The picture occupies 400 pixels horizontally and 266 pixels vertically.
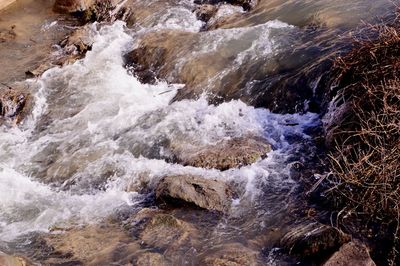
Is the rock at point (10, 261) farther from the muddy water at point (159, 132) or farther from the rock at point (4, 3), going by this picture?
the rock at point (4, 3)

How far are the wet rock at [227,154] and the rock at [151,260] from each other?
1.41 meters

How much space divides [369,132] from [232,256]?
1.63 m

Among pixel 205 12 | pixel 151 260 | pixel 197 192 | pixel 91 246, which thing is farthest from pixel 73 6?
pixel 151 260

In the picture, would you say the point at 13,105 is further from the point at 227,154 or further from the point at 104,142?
the point at 227,154

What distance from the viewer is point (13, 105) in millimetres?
7660

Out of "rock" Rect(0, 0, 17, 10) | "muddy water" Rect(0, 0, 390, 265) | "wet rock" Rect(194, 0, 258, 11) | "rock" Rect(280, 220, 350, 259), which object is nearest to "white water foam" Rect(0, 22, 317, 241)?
"muddy water" Rect(0, 0, 390, 265)

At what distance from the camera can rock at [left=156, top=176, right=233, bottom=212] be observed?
4957mm

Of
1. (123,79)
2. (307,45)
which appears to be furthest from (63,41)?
(307,45)

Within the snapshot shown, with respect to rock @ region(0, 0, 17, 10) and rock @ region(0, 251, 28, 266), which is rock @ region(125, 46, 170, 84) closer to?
rock @ region(0, 251, 28, 266)

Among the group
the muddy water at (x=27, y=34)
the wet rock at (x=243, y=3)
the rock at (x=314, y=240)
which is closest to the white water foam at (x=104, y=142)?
the rock at (x=314, y=240)

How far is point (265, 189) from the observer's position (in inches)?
202

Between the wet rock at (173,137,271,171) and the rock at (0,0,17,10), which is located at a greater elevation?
the rock at (0,0,17,10)

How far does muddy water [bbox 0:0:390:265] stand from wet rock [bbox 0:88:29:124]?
7.1 inches

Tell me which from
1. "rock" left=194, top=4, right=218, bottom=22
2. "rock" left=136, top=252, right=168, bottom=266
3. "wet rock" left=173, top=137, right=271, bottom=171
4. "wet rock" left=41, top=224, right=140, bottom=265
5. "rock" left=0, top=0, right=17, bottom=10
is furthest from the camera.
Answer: "rock" left=0, top=0, right=17, bottom=10
